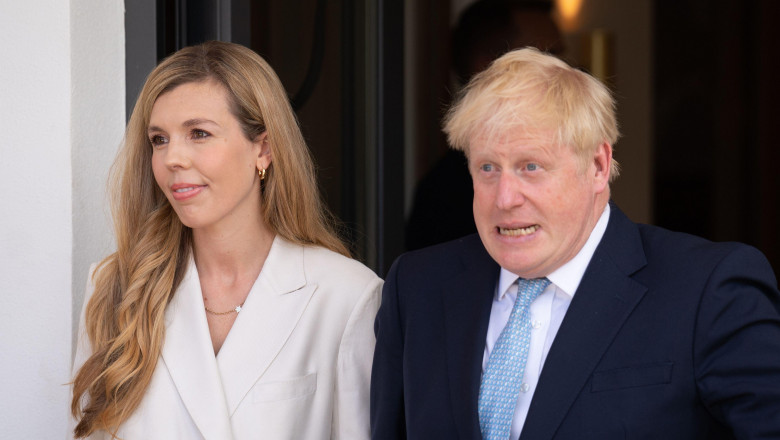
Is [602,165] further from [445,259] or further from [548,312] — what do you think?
[445,259]

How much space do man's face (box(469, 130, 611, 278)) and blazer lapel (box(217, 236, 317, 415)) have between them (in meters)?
0.67

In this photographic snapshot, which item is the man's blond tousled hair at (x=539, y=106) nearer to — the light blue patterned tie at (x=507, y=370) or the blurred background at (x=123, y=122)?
the light blue patterned tie at (x=507, y=370)

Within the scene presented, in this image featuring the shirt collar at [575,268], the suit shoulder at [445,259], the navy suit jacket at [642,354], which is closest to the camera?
the navy suit jacket at [642,354]

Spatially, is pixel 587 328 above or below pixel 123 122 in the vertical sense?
below

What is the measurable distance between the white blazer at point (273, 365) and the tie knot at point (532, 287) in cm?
52

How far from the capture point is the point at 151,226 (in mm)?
2627

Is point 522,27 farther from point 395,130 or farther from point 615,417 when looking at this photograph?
point 615,417

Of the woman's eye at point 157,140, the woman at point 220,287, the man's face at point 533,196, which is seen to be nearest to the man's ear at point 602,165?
the man's face at point 533,196

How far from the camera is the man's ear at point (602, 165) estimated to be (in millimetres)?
1952

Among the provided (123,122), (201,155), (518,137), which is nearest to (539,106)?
(518,137)

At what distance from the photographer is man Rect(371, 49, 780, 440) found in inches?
70.7

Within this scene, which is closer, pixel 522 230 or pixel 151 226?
pixel 522 230

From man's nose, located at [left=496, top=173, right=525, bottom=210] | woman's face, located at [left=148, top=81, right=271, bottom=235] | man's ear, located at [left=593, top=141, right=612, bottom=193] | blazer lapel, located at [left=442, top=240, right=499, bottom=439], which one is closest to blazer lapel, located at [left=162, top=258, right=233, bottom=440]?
woman's face, located at [left=148, top=81, right=271, bottom=235]

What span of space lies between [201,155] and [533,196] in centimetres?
88
